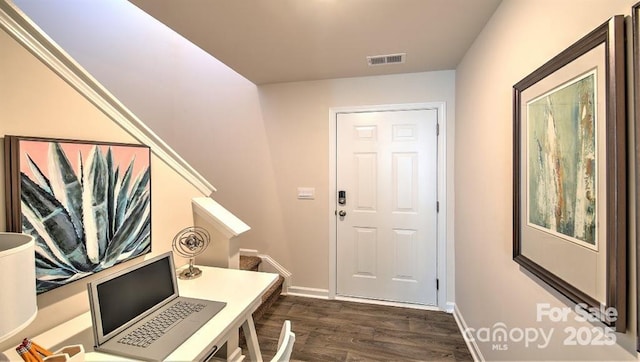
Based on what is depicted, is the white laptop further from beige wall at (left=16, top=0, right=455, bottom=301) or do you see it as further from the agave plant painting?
beige wall at (left=16, top=0, right=455, bottom=301)

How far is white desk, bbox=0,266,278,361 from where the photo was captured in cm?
106

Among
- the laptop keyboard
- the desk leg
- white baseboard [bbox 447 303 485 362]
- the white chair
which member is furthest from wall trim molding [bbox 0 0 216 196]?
white baseboard [bbox 447 303 485 362]

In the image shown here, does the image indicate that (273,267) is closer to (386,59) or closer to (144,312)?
(144,312)

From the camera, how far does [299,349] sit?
89.3 inches

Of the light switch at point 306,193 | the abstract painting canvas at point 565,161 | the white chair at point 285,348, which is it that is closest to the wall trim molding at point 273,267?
the light switch at point 306,193

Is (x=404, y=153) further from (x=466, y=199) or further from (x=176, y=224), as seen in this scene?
(x=176, y=224)

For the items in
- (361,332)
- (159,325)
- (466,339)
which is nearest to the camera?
(159,325)

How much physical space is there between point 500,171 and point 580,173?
2.42ft

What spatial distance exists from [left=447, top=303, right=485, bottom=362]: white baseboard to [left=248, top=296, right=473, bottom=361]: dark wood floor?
0.13ft

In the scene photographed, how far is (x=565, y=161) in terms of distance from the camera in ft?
3.51

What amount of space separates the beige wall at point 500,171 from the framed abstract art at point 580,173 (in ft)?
0.19

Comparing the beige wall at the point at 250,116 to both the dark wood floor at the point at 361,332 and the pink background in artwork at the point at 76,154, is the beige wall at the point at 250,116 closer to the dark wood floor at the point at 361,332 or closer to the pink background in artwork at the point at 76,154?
the dark wood floor at the point at 361,332

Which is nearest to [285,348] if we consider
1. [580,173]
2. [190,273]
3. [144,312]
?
[144,312]

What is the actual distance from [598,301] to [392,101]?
2.34 m
